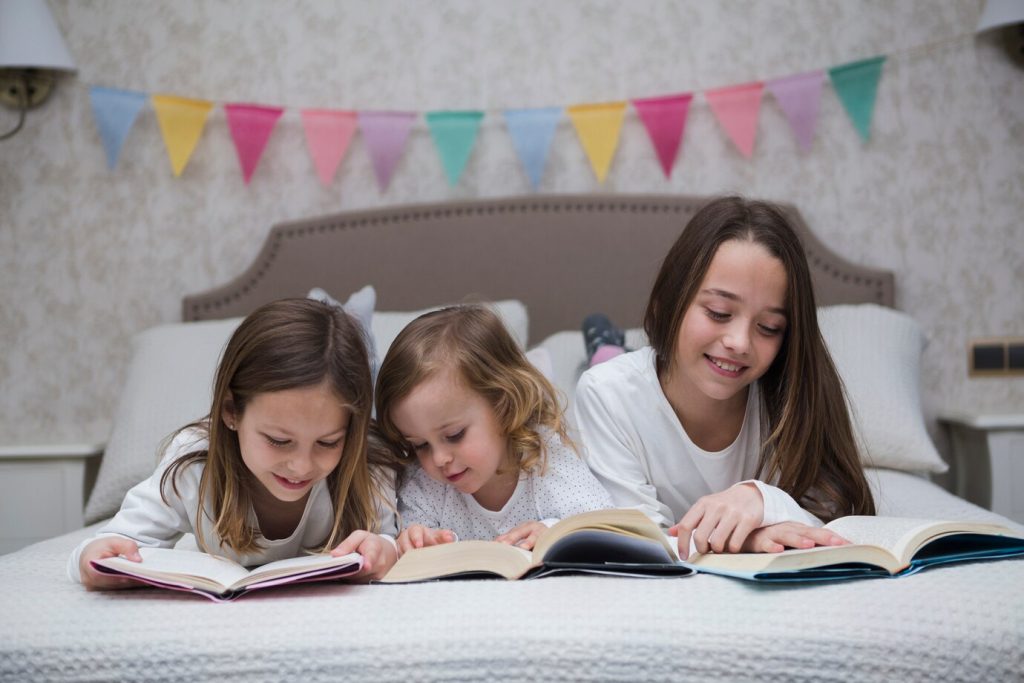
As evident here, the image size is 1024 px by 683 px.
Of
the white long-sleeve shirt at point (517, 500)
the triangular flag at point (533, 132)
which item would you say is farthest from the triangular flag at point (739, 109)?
the white long-sleeve shirt at point (517, 500)

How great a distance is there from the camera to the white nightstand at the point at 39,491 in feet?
7.77

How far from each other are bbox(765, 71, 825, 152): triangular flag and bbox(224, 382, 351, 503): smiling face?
179 cm

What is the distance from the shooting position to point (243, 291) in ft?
8.63

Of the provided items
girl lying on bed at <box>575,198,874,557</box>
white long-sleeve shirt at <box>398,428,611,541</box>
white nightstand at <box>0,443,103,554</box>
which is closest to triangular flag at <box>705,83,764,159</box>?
girl lying on bed at <box>575,198,874,557</box>

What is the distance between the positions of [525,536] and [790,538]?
42 cm

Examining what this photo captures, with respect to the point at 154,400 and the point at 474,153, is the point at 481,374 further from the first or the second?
the point at 474,153

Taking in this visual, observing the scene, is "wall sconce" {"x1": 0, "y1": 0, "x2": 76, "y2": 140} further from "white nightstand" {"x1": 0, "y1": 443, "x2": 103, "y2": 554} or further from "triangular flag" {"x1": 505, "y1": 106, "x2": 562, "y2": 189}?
"triangular flag" {"x1": 505, "y1": 106, "x2": 562, "y2": 189}

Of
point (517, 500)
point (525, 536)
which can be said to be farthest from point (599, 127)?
point (525, 536)

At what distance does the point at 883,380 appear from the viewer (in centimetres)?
212

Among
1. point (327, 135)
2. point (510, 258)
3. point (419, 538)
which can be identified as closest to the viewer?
→ point (419, 538)

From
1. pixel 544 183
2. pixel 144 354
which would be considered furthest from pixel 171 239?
pixel 544 183

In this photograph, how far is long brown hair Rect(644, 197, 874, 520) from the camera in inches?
57.1

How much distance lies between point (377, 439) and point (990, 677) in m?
0.94

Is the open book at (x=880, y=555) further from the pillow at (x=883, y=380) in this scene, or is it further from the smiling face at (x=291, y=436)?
the pillow at (x=883, y=380)
